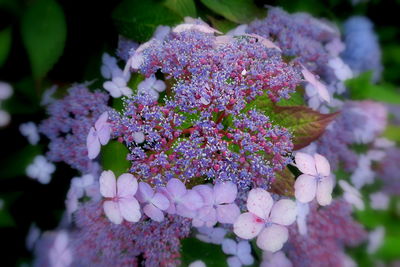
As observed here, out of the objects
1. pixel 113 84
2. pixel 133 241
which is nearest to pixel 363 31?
pixel 113 84

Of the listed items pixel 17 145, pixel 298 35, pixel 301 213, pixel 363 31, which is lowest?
pixel 17 145

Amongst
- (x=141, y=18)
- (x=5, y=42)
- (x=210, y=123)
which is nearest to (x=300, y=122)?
(x=210, y=123)

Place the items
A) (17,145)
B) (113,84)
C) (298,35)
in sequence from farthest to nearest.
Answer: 1. (17,145)
2. (298,35)
3. (113,84)

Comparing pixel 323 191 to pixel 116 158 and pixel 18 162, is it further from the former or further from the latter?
pixel 18 162

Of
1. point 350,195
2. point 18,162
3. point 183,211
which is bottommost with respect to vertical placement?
point 18,162

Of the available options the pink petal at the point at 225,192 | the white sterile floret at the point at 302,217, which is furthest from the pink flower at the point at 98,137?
the white sterile floret at the point at 302,217

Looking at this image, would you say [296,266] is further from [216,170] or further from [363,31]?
[363,31]

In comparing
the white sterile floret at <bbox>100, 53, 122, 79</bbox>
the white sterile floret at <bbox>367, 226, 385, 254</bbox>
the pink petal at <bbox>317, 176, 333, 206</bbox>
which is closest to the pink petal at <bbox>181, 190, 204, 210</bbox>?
the pink petal at <bbox>317, 176, 333, 206</bbox>
